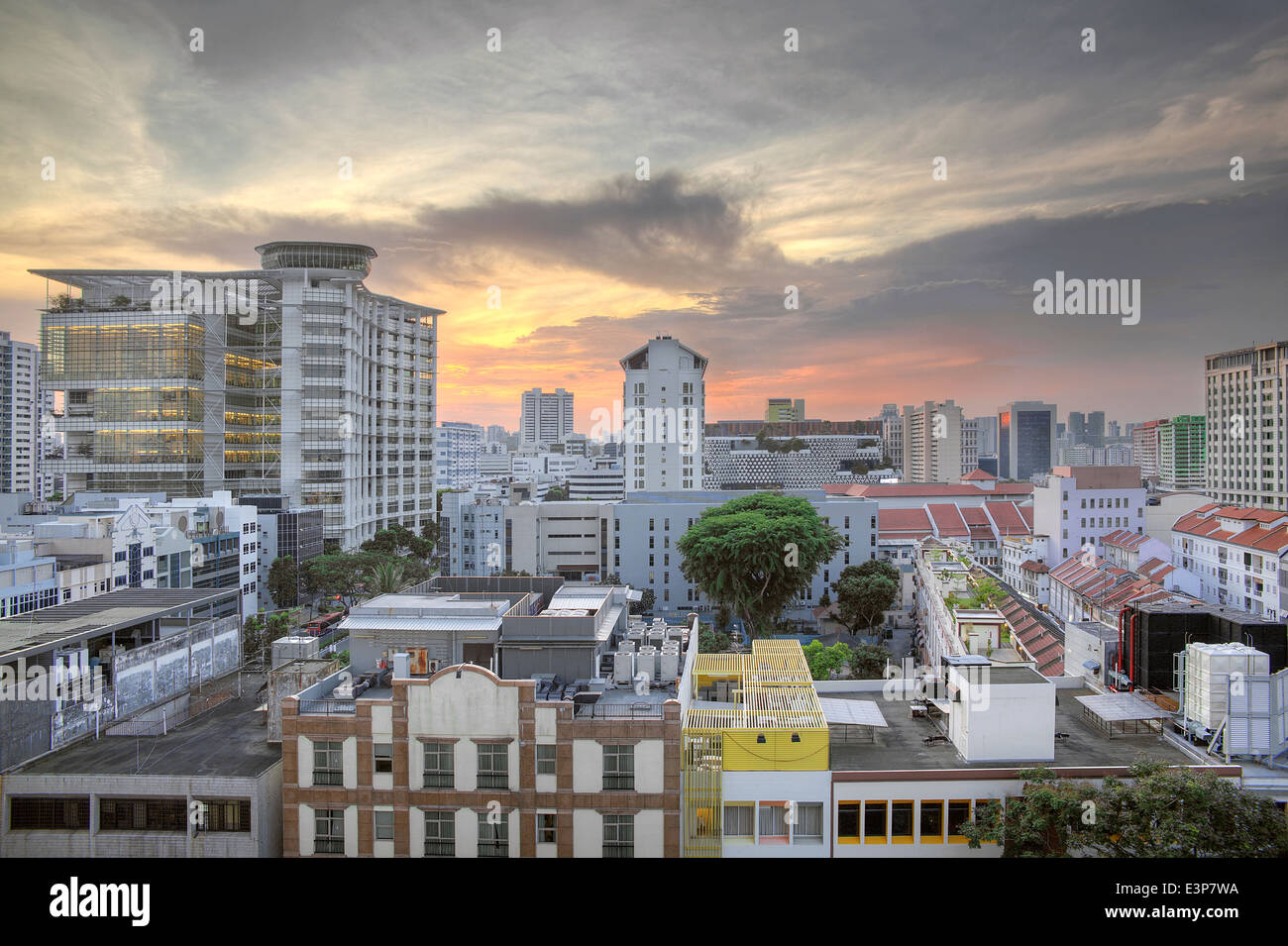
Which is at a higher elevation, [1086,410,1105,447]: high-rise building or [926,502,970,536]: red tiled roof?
[1086,410,1105,447]: high-rise building

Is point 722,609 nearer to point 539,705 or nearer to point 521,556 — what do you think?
point 521,556

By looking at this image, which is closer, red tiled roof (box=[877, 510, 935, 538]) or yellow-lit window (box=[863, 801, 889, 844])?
yellow-lit window (box=[863, 801, 889, 844])

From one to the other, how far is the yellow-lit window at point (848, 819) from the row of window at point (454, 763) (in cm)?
184

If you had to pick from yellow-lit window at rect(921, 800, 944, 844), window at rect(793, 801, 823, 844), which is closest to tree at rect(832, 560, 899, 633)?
yellow-lit window at rect(921, 800, 944, 844)

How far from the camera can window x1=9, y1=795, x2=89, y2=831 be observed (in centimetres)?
700

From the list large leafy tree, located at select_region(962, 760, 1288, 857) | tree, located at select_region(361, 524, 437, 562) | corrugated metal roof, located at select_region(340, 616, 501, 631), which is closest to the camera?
large leafy tree, located at select_region(962, 760, 1288, 857)

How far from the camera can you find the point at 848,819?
6.85 meters

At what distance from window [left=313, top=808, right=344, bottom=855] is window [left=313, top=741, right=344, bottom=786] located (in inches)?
10.5

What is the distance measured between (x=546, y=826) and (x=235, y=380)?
111 ft

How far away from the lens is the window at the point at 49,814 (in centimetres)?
700

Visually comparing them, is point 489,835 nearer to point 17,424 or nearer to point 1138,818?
point 1138,818

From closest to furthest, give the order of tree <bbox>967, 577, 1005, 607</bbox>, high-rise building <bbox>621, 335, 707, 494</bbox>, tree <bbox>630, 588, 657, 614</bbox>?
tree <bbox>967, 577, 1005, 607</bbox> < tree <bbox>630, 588, 657, 614</bbox> < high-rise building <bbox>621, 335, 707, 494</bbox>

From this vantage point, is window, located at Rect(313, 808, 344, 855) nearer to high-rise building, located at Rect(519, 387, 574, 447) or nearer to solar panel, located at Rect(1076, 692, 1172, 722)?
solar panel, located at Rect(1076, 692, 1172, 722)
